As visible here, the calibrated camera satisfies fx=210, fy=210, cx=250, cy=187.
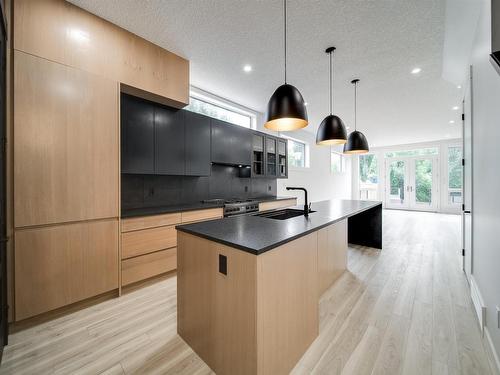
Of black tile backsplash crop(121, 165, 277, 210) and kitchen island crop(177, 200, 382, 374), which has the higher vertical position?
black tile backsplash crop(121, 165, 277, 210)

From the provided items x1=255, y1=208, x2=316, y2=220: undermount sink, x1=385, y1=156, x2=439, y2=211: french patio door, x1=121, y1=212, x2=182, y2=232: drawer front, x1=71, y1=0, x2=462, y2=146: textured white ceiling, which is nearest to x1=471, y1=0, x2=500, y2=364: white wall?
x1=71, y1=0, x2=462, y2=146: textured white ceiling

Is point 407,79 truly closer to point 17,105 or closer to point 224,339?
point 224,339

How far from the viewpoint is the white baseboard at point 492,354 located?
51.6 inches

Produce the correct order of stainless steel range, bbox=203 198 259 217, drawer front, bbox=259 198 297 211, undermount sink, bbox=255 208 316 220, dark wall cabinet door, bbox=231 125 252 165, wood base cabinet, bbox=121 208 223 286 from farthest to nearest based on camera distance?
drawer front, bbox=259 198 297 211
dark wall cabinet door, bbox=231 125 252 165
stainless steel range, bbox=203 198 259 217
undermount sink, bbox=255 208 316 220
wood base cabinet, bbox=121 208 223 286

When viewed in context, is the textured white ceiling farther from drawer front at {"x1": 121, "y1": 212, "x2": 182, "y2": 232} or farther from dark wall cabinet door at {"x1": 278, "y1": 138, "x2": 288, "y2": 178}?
drawer front at {"x1": 121, "y1": 212, "x2": 182, "y2": 232}

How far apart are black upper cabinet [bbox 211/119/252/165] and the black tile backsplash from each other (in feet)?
1.12

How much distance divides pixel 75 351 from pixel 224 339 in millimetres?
1175

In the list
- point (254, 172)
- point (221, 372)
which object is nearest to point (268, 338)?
point (221, 372)

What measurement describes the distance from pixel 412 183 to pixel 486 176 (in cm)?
887

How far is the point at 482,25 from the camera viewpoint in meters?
1.77

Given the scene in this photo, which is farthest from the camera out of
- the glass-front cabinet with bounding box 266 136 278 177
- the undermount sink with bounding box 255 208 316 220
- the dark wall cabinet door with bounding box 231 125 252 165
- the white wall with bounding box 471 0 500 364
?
the glass-front cabinet with bounding box 266 136 278 177

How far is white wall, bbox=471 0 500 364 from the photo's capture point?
1.41 m

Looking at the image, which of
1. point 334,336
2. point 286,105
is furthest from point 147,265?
point 286,105

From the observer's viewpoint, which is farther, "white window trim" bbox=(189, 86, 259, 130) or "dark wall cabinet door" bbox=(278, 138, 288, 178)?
"dark wall cabinet door" bbox=(278, 138, 288, 178)
